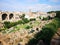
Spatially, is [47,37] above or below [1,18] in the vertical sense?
above

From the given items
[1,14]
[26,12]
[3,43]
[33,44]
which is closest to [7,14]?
[1,14]

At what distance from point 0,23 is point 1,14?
9438 millimetres

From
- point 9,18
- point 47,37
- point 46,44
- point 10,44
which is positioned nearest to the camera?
point 46,44

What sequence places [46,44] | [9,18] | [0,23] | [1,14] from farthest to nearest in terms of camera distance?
1. [9,18]
2. [1,14]
3. [0,23]
4. [46,44]

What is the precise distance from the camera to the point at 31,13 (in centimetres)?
7344

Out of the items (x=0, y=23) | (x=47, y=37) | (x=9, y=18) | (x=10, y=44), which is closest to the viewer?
(x=47, y=37)

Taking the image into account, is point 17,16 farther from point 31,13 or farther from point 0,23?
point 0,23

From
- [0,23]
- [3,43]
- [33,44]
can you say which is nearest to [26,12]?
[0,23]

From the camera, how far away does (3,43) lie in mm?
28094

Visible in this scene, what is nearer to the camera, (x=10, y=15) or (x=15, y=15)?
(x=15, y=15)

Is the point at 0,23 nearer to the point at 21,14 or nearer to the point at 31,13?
the point at 21,14

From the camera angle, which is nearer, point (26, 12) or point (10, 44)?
point (10, 44)

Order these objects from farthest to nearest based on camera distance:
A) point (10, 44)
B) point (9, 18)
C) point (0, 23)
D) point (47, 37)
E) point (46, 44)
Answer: point (9, 18) < point (0, 23) < point (10, 44) < point (47, 37) < point (46, 44)

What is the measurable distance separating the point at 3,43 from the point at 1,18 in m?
43.2
